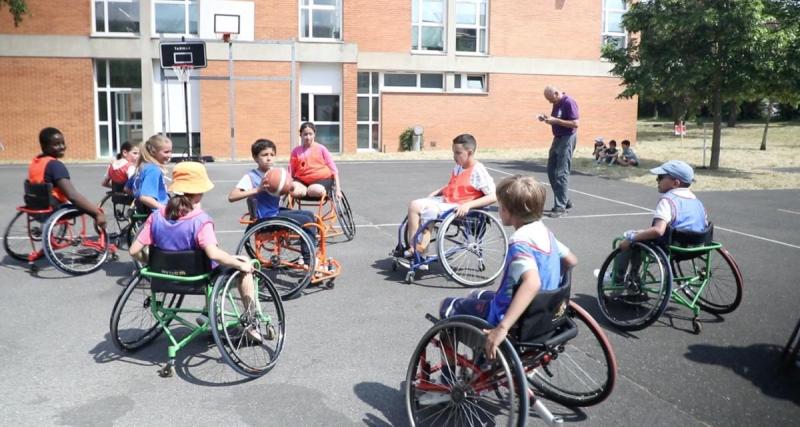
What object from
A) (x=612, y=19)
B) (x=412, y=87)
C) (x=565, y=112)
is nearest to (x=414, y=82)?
(x=412, y=87)

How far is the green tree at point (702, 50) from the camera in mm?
16422

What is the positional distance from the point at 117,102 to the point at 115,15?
2937mm

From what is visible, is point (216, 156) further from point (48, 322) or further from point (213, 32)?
point (48, 322)

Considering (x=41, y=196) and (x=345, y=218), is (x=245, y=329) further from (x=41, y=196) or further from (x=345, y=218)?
(x=345, y=218)

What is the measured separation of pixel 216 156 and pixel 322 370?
836 inches

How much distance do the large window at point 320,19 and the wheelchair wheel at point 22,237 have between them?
58.4ft

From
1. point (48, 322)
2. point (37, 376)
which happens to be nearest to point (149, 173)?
point (48, 322)

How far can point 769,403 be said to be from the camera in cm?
426

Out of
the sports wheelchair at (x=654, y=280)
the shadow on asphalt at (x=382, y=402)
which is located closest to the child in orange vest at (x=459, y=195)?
the sports wheelchair at (x=654, y=280)

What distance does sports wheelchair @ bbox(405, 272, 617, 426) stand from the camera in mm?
3506

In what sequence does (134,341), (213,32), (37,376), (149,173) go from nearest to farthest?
(37,376)
(134,341)
(149,173)
(213,32)

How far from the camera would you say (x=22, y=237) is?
841 centimetres

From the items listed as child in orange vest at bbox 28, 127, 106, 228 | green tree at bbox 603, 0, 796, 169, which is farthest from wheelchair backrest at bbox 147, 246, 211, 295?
green tree at bbox 603, 0, 796, 169

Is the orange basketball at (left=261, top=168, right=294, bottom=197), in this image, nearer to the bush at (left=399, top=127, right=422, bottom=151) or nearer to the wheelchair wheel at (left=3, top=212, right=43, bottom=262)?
the wheelchair wheel at (left=3, top=212, right=43, bottom=262)
